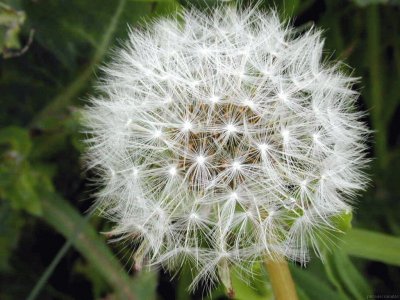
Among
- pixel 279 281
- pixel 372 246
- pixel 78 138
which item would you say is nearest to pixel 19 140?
pixel 78 138

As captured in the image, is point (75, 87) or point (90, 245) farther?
point (75, 87)

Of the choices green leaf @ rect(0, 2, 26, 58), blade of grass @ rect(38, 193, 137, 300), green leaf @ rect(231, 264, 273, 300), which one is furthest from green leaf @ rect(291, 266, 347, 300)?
green leaf @ rect(0, 2, 26, 58)

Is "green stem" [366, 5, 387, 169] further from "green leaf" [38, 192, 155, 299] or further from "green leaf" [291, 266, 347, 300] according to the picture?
"green leaf" [38, 192, 155, 299]

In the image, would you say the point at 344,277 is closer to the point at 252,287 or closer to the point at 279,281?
the point at 252,287

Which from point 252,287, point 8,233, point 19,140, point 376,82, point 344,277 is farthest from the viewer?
point 376,82

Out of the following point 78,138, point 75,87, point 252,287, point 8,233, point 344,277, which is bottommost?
point 8,233

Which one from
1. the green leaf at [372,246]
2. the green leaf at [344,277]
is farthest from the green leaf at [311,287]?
the green leaf at [372,246]
